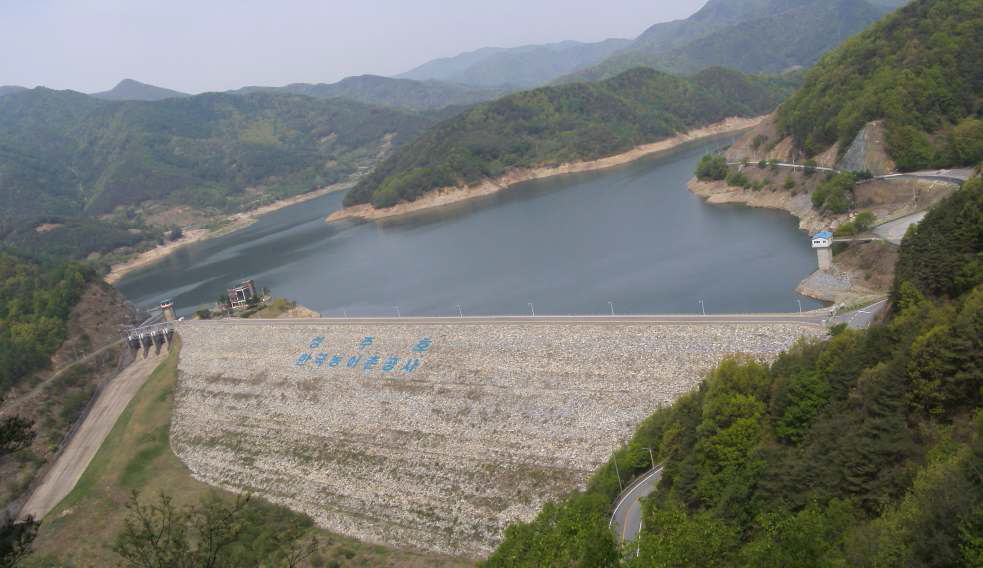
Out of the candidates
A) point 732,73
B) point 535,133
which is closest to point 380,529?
point 535,133

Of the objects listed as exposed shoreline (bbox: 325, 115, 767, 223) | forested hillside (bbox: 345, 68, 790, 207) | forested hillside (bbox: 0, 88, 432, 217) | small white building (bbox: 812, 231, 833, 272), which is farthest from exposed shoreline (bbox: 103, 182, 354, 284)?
small white building (bbox: 812, 231, 833, 272)

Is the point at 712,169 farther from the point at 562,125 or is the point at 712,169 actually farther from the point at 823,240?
the point at 562,125

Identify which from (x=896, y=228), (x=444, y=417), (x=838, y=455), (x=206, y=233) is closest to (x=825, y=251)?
(x=896, y=228)

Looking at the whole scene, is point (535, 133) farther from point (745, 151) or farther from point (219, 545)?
point (219, 545)

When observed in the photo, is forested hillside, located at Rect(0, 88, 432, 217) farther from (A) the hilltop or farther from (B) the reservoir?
(B) the reservoir

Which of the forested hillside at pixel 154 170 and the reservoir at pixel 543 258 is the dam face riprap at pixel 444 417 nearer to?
the reservoir at pixel 543 258

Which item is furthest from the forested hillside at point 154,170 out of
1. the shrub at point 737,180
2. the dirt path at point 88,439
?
the shrub at point 737,180
